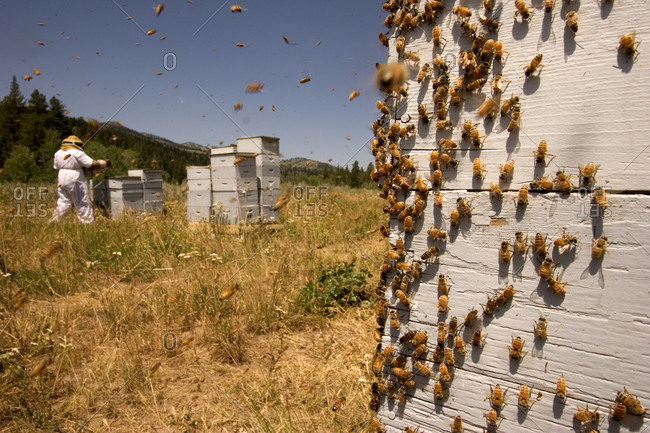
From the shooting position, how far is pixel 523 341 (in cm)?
161

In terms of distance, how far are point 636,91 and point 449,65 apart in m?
0.71

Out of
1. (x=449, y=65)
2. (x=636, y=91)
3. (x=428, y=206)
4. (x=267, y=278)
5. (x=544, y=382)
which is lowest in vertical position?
(x=267, y=278)

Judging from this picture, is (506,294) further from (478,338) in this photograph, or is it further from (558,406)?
(558,406)

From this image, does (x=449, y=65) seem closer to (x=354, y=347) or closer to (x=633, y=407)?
(x=633, y=407)

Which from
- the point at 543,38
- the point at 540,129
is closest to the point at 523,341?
the point at 540,129

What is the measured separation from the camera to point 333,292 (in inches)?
186

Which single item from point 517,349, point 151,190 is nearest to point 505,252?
point 517,349

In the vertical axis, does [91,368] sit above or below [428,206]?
below

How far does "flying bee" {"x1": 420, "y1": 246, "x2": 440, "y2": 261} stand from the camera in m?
1.80

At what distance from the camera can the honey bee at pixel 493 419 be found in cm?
166

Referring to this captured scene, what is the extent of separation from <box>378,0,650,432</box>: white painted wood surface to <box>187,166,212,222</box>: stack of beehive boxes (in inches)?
304

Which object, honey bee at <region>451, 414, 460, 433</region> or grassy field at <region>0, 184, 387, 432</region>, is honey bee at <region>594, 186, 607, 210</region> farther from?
grassy field at <region>0, 184, 387, 432</region>

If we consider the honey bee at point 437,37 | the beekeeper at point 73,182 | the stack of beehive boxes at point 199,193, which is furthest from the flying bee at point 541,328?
the beekeeper at point 73,182

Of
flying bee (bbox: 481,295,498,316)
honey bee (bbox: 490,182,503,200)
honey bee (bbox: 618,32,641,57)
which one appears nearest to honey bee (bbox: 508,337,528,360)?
flying bee (bbox: 481,295,498,316)
